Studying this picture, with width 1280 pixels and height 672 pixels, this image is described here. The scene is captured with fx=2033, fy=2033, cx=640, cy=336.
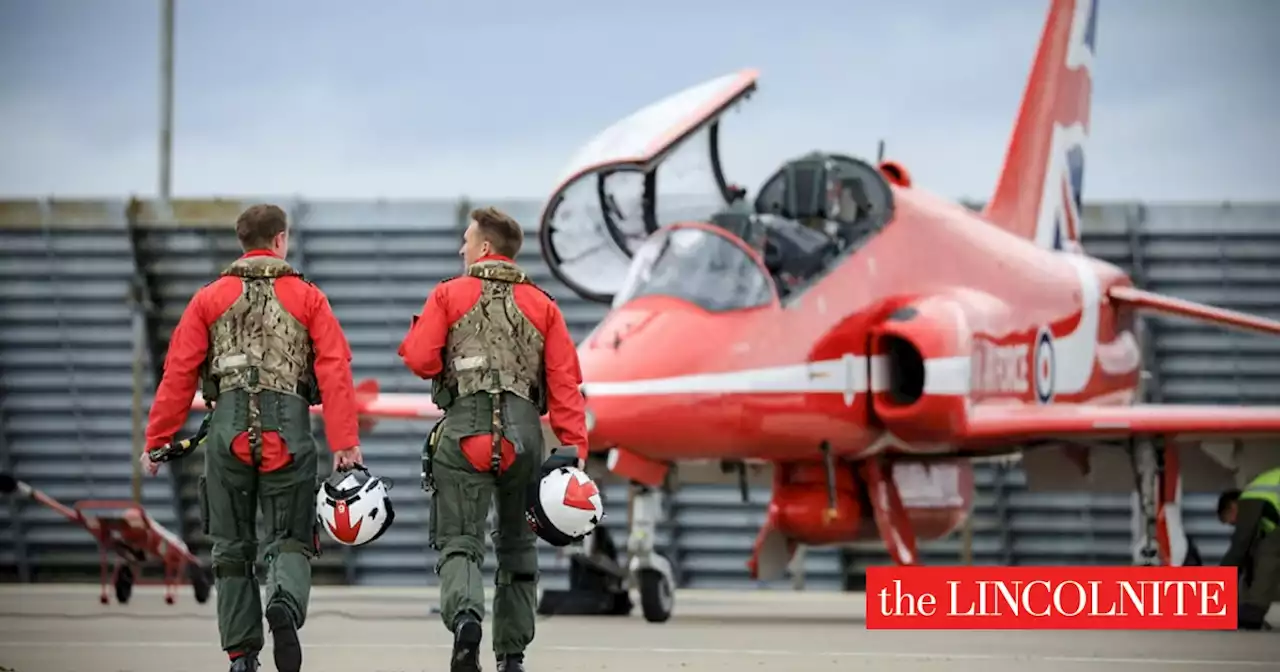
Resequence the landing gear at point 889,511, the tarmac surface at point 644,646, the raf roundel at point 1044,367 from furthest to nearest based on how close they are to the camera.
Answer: the raf roundel at point 1044,367 < the landing gear at point 889,511 < the tarmac surface at point 644,646

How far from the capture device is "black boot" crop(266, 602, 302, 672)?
659 cm

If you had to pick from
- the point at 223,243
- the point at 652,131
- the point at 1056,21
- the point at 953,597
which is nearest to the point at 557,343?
the point at 953,597

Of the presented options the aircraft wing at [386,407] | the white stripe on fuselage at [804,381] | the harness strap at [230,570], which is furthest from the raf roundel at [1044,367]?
the harness strap at [230,570]

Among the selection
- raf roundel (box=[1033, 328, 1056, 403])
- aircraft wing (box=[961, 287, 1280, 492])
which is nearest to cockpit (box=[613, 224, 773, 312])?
aircraft wing (box=[961, 287, 1280, 492])

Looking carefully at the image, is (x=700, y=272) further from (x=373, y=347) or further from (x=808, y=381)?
(x=373, y=347)

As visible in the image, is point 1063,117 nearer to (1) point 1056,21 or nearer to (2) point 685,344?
(1) point 1056,21

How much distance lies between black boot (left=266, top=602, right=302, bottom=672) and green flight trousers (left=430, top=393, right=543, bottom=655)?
51cm

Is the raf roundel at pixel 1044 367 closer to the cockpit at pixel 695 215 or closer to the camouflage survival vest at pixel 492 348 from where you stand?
the cockpit at pixel 695 215

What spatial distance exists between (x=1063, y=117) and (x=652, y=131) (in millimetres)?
6384

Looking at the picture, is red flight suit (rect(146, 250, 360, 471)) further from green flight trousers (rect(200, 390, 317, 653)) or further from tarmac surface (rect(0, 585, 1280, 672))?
tarmac surface (rect(0, 585, 1280, 672))

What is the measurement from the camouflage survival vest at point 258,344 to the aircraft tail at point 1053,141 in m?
10.6

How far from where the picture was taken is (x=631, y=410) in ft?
38.4

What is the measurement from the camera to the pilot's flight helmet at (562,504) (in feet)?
22.2

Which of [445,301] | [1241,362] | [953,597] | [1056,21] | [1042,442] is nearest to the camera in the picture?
[445,301]
